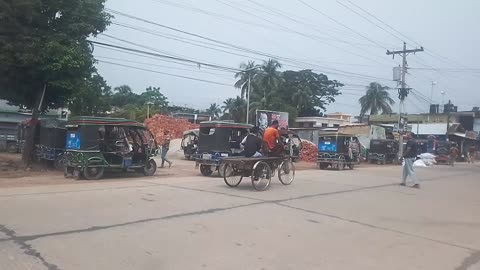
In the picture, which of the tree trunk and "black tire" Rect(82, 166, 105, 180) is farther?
the tree trunk

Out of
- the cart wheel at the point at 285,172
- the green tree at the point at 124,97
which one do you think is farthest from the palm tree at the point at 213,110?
the cart wheel at the point at 285,172

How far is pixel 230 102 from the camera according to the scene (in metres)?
71.5

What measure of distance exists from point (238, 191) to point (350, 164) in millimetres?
15477

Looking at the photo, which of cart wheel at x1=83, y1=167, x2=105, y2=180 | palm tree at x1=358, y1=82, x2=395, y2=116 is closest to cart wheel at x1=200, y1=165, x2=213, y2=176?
cart wheel at x1=83, y1=167, x2=105, y2=180

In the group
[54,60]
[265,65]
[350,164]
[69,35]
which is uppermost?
[265,65]

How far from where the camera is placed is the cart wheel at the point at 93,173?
15.3 meters

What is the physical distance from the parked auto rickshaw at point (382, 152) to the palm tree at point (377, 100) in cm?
4070

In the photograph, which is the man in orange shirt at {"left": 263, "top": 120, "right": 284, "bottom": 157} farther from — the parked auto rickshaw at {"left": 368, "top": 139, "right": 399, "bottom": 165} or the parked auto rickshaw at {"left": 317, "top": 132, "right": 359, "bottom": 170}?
the parked auto rickshaw at {"left": 368, "top": 139, "right": 399, "bottom": 165}

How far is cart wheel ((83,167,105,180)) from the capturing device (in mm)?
15340

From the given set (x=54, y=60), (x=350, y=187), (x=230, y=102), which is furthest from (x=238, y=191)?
(x=230, y=102)

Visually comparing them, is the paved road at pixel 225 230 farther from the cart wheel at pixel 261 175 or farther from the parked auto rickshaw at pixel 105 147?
the parked auto rickshaw at pixel 105 147

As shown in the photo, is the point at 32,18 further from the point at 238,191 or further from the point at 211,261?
the point at 211,261

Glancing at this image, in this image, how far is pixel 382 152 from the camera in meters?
37.2

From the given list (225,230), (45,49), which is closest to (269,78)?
(45,49)
